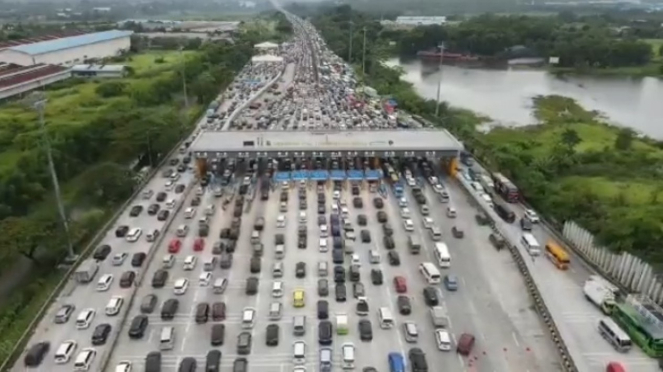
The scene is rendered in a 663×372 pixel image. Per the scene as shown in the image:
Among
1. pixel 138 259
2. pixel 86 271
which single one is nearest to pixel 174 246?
pixel 138 259

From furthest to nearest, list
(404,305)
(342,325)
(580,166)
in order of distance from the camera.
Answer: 1. (580,166)
2. (404,305)
3. (342,325)

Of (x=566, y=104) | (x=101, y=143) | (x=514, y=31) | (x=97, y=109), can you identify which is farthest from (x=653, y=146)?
(x=514, y=31)

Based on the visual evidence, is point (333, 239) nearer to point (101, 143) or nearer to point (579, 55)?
point (101, 143)

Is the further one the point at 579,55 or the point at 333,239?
the point at 579,55

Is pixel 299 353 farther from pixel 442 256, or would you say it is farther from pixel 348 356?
pixel 442 256

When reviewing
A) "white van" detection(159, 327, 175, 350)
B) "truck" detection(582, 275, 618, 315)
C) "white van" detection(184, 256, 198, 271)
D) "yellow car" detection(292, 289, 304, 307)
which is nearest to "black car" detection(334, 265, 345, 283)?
"yellow car" detection(292, 289, 304, 307)

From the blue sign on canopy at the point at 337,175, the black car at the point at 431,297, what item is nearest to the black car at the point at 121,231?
the blue sign on canopy at the point at 337,175

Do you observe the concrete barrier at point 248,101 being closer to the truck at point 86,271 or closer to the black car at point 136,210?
the black car at point 136,210

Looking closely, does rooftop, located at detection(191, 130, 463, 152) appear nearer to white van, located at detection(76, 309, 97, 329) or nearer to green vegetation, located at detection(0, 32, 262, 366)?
green vegetation, located at detection(0, 32, 262, 366)
